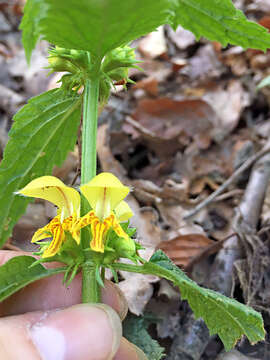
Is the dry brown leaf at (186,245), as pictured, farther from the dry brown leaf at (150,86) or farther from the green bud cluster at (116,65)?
the dry brown leaf at (150,86)

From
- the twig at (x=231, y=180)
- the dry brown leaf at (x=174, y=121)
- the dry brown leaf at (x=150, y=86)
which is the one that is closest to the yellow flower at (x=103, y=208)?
the twig at (x=231, y=180)

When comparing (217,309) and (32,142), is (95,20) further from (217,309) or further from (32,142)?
(217,309)

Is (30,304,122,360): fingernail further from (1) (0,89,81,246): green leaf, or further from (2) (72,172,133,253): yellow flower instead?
(1) (0,89,81,246): green leaf

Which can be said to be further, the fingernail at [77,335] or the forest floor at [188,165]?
the forest floor at [188,165]

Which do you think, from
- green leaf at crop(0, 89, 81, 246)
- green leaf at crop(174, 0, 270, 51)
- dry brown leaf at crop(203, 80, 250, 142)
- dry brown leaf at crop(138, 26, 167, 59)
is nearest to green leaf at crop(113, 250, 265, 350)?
green leaf at crop(0, 89, 81, 246)

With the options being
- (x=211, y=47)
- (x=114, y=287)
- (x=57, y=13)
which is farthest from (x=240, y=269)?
(x=211, y=47)

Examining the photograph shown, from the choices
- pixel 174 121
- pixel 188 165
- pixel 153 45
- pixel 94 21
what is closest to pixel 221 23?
pixel 94 21
